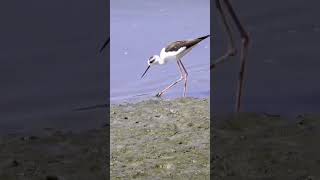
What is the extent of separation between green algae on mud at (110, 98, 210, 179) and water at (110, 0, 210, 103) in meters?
0.57

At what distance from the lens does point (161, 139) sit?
6645mm

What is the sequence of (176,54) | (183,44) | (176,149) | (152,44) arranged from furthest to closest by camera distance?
(152,44), (176,54), (183,44), (176,149)

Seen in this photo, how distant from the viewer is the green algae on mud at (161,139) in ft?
19.2

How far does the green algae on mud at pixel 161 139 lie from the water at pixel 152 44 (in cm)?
57

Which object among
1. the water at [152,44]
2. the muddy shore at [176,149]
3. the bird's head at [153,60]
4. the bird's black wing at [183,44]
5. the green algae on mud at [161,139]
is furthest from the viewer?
the bird's head at [153,60]

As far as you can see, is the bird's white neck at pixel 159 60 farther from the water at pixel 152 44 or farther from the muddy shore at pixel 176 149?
the muddy shore at pixel 176 149

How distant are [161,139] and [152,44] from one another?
3.90 metres
